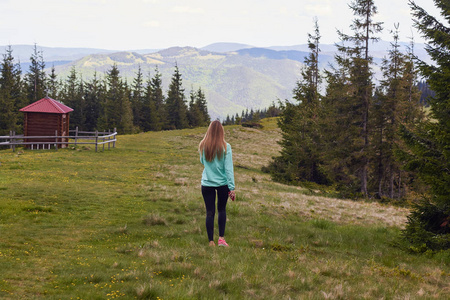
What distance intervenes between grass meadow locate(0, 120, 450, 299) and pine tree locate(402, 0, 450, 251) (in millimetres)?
685

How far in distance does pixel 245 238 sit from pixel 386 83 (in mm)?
21342

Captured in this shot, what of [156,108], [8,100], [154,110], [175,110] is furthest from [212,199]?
[156,108]

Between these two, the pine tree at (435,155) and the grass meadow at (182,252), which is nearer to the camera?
the grass meadow at (182,252)

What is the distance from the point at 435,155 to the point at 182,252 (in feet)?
23.4

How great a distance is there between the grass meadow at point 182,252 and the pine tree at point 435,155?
0.69m

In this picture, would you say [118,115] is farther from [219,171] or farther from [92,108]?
[219,171]

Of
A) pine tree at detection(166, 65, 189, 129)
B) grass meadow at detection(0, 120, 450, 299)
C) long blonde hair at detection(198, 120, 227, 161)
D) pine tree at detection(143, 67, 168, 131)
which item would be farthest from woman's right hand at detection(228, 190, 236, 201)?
pine tree at detection(166, 65, 189, 129)

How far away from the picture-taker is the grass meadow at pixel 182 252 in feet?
16.6

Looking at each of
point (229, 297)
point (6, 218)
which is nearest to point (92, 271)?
point (229, 297)

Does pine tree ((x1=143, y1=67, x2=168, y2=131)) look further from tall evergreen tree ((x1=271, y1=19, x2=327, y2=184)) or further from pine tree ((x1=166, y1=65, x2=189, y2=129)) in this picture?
tall evergreen tree ((x1=271, y1=19, x2=327, y2=184))

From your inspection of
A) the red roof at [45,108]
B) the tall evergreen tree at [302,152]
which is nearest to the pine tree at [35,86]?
the red roof at [45,108]

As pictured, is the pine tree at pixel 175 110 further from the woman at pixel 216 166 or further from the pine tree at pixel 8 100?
the woman at pixel 216 166

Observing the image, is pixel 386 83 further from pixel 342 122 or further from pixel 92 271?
pixel 92 271

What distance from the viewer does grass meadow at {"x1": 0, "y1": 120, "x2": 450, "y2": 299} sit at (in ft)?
16.6
